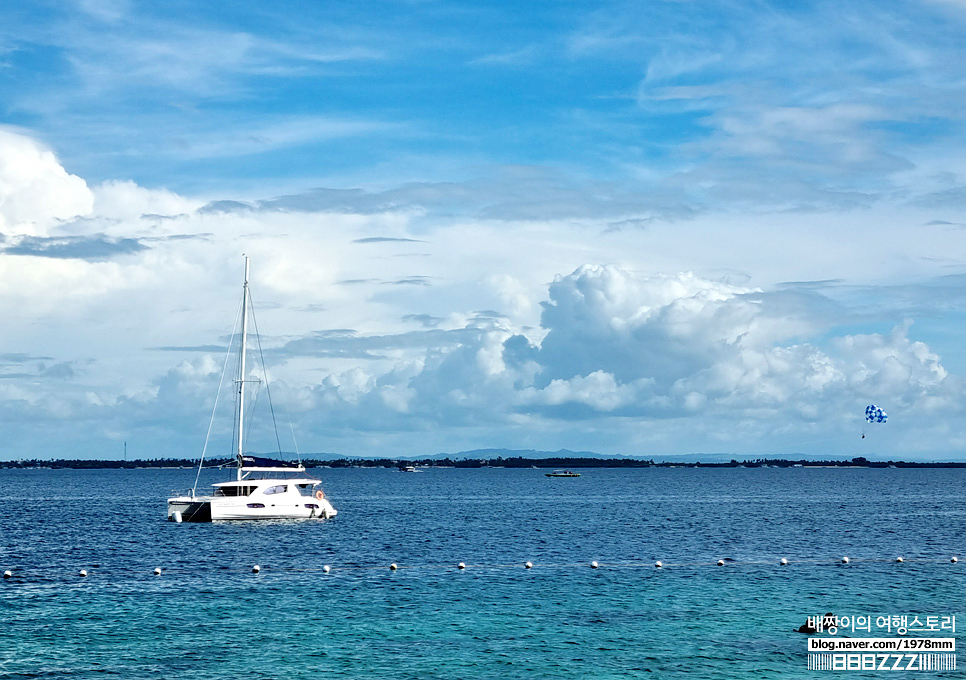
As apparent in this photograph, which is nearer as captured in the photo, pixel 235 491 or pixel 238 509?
pixel 238 509

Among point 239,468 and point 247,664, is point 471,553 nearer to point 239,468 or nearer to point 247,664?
point 239,468

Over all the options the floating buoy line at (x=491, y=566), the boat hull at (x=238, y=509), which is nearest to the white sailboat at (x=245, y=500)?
the boat hull at (x=238, y=509)

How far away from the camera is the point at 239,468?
4358 inches

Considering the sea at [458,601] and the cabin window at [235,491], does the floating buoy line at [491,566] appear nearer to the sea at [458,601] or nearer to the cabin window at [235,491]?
the sea at [458,601]

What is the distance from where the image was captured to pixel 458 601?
193 feet

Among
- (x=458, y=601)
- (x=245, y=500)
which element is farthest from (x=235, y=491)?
(x=458, y=601)

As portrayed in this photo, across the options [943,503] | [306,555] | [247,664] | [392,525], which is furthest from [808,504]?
[247,664]

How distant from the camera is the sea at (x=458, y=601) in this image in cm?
4359

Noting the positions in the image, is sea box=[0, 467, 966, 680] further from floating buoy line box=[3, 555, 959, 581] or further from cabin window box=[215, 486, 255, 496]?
cabin window box=[215, 486, 255, 496]

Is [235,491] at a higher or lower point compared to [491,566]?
higher

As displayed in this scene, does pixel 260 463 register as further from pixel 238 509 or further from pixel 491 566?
pixel 491 566

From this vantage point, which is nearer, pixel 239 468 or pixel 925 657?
pixel 925 657

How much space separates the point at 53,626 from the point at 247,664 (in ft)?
45.9

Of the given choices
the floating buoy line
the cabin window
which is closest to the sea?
the floating buoy line
